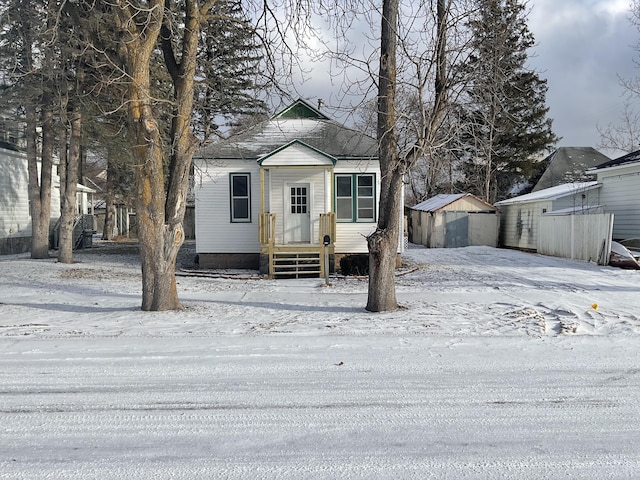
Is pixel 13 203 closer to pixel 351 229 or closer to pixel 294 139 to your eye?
pixel 294 139

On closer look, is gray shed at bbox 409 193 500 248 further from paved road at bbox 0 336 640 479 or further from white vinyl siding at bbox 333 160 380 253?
paved road at bbox 0 336 640 479

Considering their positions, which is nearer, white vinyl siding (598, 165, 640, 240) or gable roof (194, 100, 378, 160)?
gable roof (194, 100, 378, 160)

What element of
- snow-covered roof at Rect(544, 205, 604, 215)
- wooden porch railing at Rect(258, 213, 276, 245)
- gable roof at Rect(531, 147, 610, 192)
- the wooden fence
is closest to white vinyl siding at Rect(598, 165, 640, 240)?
snow-covered roof at Rect(544, 205, 604, 215)

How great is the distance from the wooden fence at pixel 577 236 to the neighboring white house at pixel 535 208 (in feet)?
2.99

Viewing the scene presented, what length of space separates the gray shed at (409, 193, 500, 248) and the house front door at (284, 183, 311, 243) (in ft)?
40.5

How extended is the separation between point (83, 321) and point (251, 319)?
290cm

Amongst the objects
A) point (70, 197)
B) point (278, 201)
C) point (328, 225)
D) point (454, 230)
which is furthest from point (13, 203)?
point (454, 230)

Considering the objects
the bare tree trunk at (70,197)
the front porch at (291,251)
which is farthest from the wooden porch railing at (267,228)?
the bare tree trunk at (70,197)

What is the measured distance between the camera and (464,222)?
26.2 meters

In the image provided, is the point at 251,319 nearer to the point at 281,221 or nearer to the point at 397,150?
the point at 397,150

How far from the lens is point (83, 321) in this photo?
8.22m

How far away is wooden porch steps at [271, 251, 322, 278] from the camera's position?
14695 millimetres

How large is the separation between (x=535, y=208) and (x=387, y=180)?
17009 millimetres

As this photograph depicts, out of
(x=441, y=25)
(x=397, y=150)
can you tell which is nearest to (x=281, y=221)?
(x=397, y=150)
